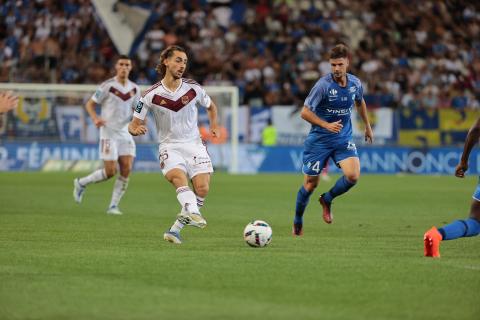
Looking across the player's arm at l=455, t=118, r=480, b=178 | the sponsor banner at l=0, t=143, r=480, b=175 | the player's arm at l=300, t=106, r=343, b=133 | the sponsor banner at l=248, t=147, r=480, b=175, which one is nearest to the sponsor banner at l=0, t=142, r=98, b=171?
the sponsor banner at l=0, t=143, r=480, b=175

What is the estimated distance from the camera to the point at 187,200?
11.4 meters

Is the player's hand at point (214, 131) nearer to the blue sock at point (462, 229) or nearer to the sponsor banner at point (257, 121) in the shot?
the blue sock at point (462, 229)

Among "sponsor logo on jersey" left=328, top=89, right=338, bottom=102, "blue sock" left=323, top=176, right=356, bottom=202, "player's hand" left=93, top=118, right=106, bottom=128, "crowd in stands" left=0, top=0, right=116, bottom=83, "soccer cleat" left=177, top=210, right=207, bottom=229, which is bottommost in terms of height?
"soccer cleat" left=177, top=210, right=207, bottom=229

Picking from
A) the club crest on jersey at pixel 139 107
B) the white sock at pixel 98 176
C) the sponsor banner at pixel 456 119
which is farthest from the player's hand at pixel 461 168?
the sponsor banner at pixel 456 119

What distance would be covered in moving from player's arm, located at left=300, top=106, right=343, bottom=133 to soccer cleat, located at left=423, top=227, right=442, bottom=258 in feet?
9.03

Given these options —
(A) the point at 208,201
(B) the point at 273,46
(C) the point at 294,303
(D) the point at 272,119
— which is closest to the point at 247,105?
(D) the point at 272,119

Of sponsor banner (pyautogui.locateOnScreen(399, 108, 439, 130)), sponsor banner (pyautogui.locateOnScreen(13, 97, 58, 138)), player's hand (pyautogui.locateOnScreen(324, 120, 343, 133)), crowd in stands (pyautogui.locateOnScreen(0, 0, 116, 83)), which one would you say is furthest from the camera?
sponsor banner (pyautogui.locateOnScreen(399, 108, 439, 130))

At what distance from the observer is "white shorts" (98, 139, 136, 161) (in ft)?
57.6

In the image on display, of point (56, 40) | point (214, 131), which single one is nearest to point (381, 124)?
point (56, 40)

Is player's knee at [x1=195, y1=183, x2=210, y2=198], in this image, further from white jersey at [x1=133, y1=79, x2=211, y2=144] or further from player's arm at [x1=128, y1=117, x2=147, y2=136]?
player's arm at [x1=128, y1=117, x2=147, y2=136]

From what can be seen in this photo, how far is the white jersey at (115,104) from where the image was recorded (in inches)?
696

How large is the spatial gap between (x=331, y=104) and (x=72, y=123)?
1998 centimetres

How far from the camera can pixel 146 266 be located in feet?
31.0

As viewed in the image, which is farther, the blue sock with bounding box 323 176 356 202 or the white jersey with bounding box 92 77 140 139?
the white jersey with bounding box 92 77 140 139
